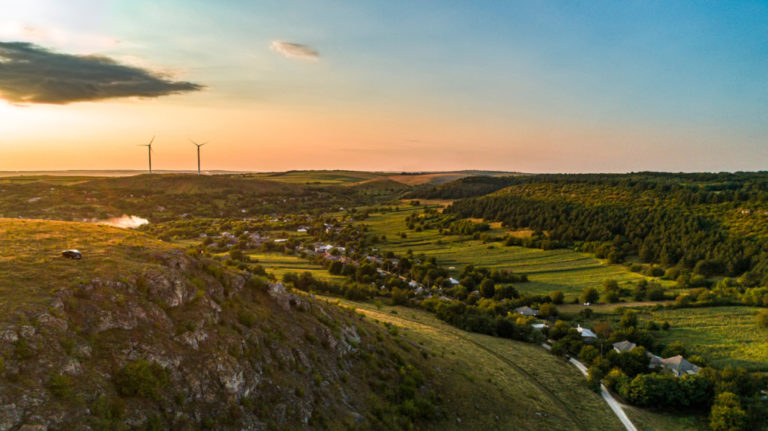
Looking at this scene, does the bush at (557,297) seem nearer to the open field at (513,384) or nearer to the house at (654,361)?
the house at (654,361)

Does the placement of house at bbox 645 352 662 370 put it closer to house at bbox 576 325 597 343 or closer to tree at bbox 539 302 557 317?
house at bbox 576 325 597 343

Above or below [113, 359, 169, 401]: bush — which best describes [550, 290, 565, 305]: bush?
below

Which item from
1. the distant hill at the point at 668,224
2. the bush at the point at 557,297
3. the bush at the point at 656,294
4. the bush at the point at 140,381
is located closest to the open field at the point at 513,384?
the bush at the point at 140,381

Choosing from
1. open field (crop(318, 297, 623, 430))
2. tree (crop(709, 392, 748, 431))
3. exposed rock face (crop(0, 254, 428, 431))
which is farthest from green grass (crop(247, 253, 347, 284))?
tree (crop(709, 392, 748, 431))

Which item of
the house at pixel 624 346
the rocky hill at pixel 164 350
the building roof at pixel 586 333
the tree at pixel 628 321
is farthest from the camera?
the tree at pixel 628 321

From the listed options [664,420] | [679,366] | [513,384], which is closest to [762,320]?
[679,366]

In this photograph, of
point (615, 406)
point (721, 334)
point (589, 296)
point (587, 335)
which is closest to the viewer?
point (615, 406)

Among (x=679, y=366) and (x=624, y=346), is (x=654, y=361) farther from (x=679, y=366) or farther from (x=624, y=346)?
(x=624, y=346)
